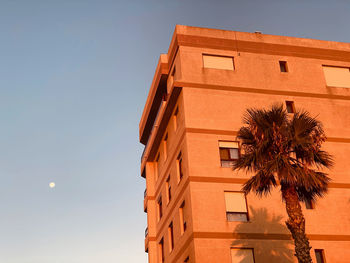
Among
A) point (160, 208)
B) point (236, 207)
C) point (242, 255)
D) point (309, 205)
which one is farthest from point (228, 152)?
point (160, 208)

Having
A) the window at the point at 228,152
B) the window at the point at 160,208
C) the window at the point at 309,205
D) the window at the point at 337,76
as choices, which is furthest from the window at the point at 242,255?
the window at the point at 337,76

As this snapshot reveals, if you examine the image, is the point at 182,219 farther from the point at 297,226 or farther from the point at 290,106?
the point at 297,226

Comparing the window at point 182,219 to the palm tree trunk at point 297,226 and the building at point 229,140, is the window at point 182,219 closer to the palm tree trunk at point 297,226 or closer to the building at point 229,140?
the building at point 229,140

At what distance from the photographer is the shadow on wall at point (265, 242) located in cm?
3291

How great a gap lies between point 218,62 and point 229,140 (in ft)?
20.6

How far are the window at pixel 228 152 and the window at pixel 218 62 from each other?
605 centimetres

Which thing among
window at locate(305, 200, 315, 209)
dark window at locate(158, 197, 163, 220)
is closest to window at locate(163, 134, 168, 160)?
dark window at locate(158, 197, 163, 220)

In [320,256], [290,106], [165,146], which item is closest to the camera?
[320,256]

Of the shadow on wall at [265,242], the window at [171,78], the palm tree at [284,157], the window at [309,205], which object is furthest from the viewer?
the window at [171,78]

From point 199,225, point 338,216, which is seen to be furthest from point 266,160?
point 338,216

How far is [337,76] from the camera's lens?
137ft

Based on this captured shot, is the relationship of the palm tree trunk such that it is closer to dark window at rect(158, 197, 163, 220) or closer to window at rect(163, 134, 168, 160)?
window at rect(163, 134, 168, 160)

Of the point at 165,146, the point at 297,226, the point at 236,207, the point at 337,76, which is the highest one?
the point at 337,76

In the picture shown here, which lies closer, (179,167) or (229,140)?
(229,140)
